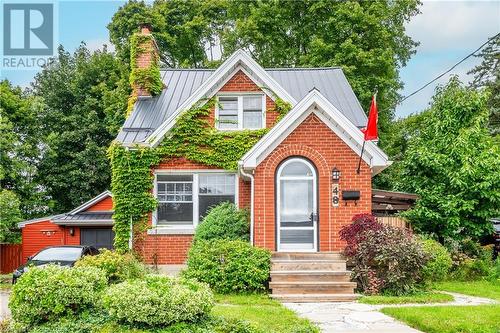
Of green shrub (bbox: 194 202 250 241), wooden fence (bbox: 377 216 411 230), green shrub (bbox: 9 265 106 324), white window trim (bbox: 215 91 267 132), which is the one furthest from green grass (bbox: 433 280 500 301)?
green shrub (bbox: 9 265 106 324)

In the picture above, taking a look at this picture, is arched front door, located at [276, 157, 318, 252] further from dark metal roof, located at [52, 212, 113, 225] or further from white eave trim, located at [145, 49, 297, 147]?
dark metal roof, located at [52, 212, 113, 225]

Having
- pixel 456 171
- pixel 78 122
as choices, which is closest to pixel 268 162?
pixel 456 171

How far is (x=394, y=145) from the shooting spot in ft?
107

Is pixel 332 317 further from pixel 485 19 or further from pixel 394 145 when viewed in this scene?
pixel 394 145

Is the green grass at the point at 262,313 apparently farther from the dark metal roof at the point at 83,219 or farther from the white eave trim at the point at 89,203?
the white eave trim at the point at 89,203

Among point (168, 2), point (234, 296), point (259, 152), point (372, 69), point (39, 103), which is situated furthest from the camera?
point (168, 2)

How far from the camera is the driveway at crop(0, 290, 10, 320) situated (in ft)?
34.3

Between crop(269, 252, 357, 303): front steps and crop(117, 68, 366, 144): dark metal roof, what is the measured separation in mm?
5344

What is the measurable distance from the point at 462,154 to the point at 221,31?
893 inches

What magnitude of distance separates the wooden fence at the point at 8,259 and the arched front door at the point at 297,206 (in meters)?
17.3

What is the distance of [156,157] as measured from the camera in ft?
54.3

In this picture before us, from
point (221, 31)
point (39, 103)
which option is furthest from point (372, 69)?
point (39, 103)

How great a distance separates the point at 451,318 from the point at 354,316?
165 cm

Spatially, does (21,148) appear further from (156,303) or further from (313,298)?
(156,303)
